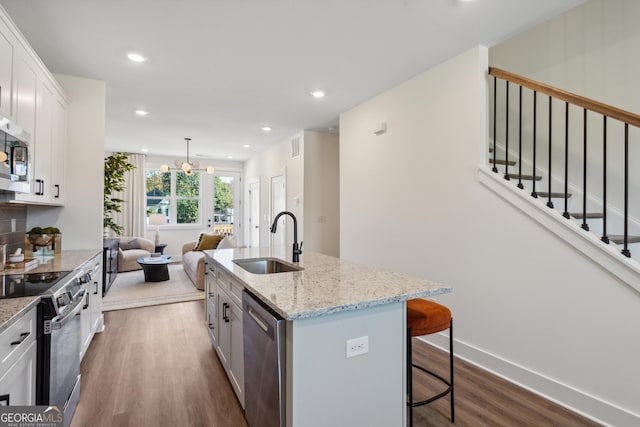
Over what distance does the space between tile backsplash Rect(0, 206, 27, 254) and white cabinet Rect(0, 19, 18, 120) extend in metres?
1.11

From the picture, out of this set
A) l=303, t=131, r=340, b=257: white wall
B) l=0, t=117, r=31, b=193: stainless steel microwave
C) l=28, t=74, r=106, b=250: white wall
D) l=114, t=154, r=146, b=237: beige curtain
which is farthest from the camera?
l=114, t=154, r=146, b=237: beige curtain

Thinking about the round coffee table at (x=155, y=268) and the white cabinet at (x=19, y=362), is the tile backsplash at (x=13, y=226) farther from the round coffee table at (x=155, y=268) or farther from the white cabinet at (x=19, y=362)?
the round coffee table at (x=155, y=268)

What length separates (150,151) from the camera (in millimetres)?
7496

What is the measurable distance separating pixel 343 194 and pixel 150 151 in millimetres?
5303

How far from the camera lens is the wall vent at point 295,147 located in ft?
18.9

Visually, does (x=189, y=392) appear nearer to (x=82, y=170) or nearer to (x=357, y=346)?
(x=357, y=346)

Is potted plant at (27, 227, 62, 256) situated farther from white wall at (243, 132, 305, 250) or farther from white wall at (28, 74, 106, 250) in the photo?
white wall at (243, 132, 305, 250)

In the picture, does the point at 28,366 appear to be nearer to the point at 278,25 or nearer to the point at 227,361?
the point at 227,361

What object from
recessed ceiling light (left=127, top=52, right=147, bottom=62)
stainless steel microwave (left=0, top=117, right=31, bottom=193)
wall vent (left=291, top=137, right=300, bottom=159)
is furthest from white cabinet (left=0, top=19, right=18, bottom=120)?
wall vent (left=291, top=137, right=300, bottom=159)

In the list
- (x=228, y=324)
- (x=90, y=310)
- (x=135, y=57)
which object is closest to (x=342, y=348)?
(x=228, y=324)

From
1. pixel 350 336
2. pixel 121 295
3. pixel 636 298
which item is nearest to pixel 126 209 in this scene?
pixel 121 295

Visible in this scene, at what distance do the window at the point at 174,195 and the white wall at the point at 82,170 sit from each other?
4.89 metres

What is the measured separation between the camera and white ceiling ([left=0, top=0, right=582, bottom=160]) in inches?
89.2

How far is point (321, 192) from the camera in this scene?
18.5 ft
